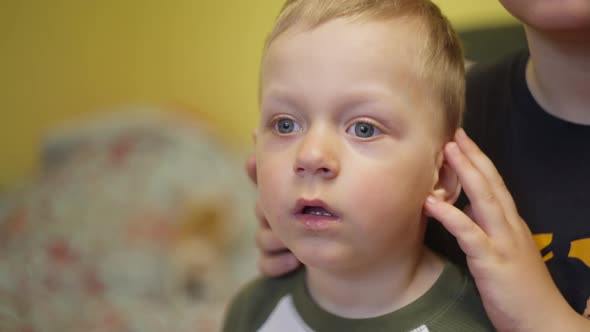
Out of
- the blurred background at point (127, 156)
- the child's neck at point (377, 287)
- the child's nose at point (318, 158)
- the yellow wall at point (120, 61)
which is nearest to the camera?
the child's nose at point (318, 158)

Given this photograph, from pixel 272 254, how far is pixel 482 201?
1.18 feet

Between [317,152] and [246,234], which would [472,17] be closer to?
[246,234]

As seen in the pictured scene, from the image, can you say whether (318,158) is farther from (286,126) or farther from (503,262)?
(503,262)

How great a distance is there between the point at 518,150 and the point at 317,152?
353mm

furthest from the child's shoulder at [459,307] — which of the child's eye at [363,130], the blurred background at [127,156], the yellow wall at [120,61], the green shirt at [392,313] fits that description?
the yellow wall at [120,61]

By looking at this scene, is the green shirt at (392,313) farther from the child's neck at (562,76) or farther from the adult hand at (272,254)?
the child's neck at (562,76)

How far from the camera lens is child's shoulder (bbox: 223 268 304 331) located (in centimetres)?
98

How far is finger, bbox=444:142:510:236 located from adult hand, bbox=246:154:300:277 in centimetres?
31

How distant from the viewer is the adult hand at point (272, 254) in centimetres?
100

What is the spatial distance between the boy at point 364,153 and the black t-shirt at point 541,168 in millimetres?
118

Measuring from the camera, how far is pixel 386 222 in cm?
78

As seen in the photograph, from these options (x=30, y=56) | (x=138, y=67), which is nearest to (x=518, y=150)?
(x=138, y=67)

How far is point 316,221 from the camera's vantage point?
765 millimetres

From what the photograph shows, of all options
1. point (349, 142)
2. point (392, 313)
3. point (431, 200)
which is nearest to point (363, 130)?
point (349, 142)
